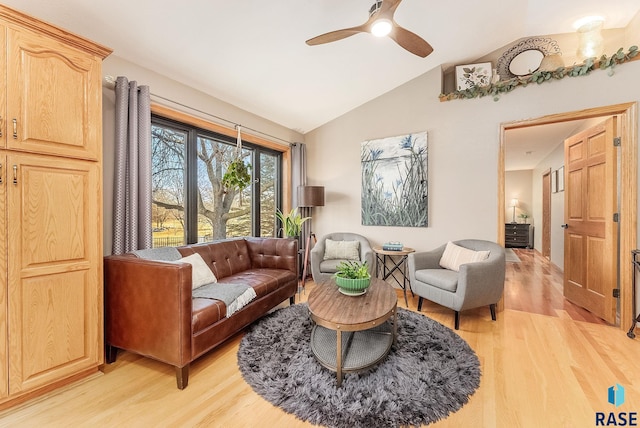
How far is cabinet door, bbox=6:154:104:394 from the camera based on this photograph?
4.92ft

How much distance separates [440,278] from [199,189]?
282 cm

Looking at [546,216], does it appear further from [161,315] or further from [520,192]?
[161,315]

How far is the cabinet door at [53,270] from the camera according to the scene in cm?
150

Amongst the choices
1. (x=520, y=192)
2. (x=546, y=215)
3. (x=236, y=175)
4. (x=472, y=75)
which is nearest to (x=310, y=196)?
(x=236, y=175)

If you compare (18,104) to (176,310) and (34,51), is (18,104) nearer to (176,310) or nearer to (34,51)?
(34,51)

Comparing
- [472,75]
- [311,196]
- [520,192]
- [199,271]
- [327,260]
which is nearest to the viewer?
[199,271]

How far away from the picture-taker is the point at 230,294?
2137mm

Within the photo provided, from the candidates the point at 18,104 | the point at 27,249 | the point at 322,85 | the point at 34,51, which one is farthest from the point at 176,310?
the point at 322,85

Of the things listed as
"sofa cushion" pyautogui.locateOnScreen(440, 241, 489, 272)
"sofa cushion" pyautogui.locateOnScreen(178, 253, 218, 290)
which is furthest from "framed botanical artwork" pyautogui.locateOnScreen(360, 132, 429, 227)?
"sofa cushion" pyautogui.locateOnScreen(178, 253, 218, 290)

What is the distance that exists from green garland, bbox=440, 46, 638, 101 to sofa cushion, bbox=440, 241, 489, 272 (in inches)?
70.5

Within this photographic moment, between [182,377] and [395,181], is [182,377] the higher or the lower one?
the lower one

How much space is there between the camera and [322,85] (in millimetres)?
3328

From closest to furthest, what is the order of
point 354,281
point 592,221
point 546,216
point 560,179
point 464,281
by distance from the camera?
1. point 354,281
2. point 464,281
3. point 592,221
4. point 560,179
5. point 546,216

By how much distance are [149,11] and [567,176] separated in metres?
4.74
